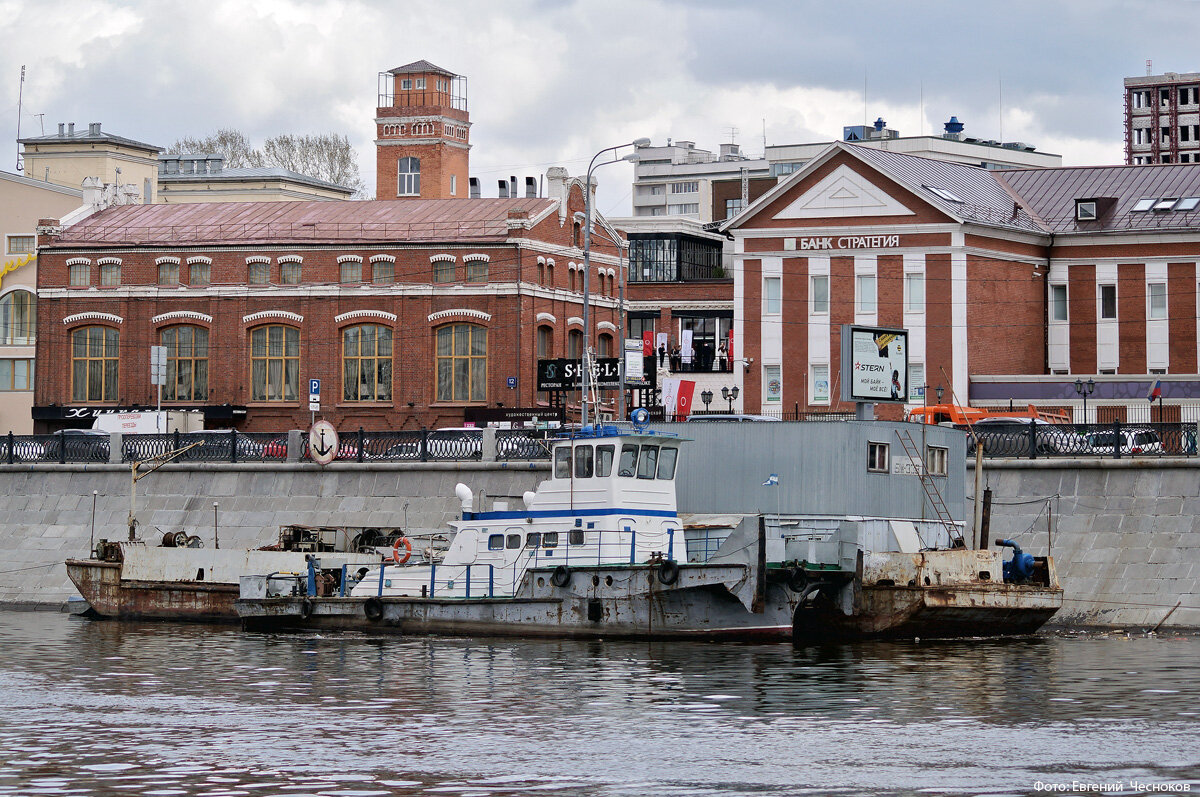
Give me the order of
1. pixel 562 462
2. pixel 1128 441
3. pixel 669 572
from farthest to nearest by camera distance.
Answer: pixel 1128 441
pixel 562 462
pixel 669 572

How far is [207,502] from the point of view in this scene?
2036 inches

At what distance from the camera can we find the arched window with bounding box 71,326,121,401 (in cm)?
7569

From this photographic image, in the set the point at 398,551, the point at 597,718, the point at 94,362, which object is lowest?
the point at 597,718

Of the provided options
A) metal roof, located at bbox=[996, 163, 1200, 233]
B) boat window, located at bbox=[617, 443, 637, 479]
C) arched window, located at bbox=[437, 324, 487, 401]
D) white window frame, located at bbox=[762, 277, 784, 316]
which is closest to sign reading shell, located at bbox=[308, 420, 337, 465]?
boat window, located at bbox=[617, 443, 637, 479]

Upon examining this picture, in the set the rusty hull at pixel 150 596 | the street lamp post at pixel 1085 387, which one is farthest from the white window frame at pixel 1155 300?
the rusty hull at pixel 150 596

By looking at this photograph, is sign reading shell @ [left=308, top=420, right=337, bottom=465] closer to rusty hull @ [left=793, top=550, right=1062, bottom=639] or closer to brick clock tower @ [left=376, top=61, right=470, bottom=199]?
rusty hull @ [left=793, top=550, right=1062, bottom=639]

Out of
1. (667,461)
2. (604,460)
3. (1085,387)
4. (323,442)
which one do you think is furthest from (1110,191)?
(604,460)

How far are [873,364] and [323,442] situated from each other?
16.4m

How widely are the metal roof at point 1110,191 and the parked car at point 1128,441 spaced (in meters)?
23.0

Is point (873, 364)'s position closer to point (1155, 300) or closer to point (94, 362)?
point (1155, 300)

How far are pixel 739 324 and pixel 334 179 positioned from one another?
65658mm

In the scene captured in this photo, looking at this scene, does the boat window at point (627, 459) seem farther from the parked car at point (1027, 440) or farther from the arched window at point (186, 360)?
the arched window at point (186, 360)

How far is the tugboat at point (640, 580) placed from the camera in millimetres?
36500

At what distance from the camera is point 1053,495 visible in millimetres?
42781
